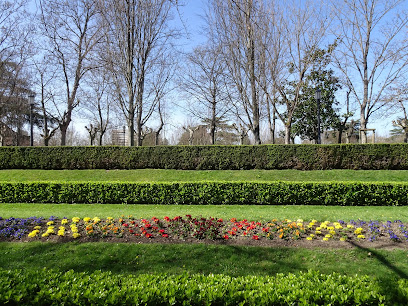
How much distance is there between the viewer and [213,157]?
14.6m

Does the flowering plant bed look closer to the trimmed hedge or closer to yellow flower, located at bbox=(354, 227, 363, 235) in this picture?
yellow flower, located at bbox=(354, 227, 363, 235)

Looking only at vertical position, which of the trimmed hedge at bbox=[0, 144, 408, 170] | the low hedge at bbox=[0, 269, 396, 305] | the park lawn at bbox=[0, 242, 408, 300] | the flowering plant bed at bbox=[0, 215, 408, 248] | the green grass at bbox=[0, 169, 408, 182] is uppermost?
the trimmed hedge at bbox=[0, 144, 408, 170]

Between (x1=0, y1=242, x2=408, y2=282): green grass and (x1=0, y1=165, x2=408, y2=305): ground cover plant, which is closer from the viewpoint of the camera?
(x1=0, y1=165, x2=408, y2=305): ground cover plant

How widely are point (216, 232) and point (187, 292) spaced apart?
2.63 metres

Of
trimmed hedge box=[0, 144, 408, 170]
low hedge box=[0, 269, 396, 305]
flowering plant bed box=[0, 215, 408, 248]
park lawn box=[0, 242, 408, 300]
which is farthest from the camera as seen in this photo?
trimmed hedge box=[0, 144, 408, 170]

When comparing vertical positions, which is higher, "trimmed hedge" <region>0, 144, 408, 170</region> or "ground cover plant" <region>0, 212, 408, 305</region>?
"trimmed hedge" <region>0, 144, 408, 170</region>

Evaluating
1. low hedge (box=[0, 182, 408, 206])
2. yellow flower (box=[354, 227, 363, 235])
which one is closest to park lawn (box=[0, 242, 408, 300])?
yellow flower (box=[354, 227, 363, 235])

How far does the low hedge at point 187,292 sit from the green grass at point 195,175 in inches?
394

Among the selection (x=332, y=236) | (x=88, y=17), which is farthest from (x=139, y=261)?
(x=88, y=17)

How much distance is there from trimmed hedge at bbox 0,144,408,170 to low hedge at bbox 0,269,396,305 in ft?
38.1

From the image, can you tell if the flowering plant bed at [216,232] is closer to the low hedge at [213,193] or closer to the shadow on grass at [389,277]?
the shadow on grass at [389,277]

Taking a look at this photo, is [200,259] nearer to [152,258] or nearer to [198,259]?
[198,259]

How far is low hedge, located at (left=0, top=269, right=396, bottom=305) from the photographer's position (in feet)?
8.48

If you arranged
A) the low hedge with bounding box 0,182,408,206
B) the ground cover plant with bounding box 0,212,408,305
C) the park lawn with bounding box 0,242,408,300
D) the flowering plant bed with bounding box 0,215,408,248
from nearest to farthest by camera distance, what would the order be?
the park lawn with bounding box 0,242,408,300 < the ground cover plant with bounding box 0,212,408,305 < the flowering plant bed with bounding box 0,215,408,248 < the low hedge with bounding box 0,182,408,206
